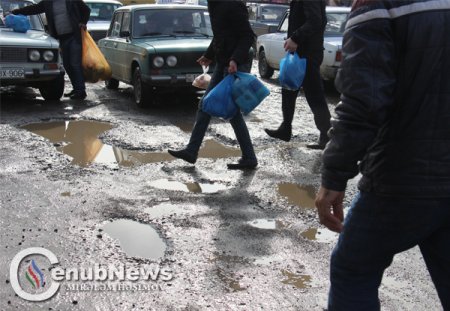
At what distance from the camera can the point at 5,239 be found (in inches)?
152

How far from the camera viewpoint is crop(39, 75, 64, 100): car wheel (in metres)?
9.55

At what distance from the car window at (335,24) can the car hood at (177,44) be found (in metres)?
2.81

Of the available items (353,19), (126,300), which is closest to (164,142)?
(126,300)

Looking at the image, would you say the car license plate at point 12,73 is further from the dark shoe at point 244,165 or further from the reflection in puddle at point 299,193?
the reflection in puddle at point 299,193

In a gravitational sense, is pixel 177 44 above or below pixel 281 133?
above

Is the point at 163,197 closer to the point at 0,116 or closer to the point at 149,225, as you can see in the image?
the point at 149,225

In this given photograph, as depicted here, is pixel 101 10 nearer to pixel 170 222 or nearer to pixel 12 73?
pixel 12 73

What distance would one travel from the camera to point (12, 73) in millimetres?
8742

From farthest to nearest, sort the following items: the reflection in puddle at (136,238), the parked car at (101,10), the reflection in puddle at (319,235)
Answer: the parked car at (101,10), the reflection in puddle at (319,235), the reflection in puddle at (136,238)

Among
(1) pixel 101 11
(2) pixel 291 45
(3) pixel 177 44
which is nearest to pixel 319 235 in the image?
(2) pixel 291 45

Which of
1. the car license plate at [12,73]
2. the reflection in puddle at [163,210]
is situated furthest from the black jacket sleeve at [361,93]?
the car license plate at [12,73]

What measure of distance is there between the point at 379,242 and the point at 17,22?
8.70 meters

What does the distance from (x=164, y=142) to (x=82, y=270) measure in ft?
11.4

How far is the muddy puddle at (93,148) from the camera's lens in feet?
19.8
